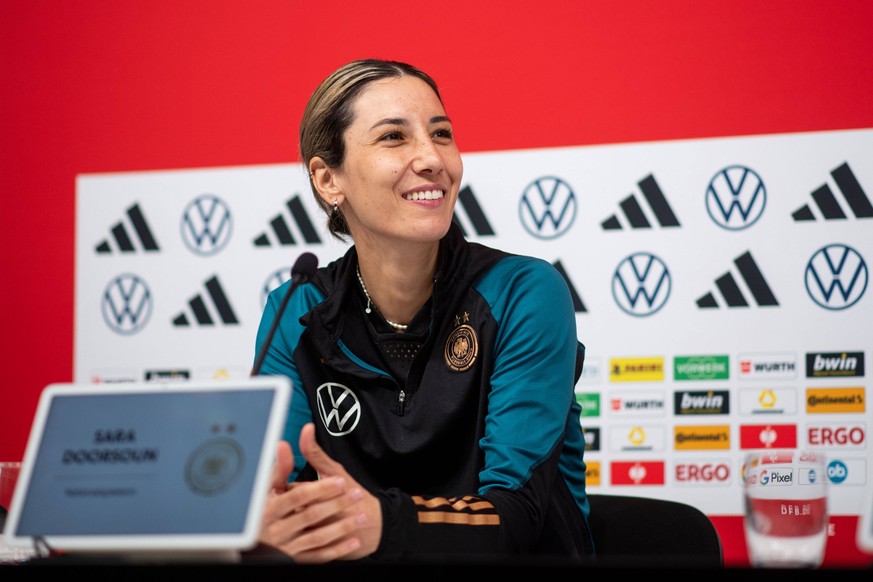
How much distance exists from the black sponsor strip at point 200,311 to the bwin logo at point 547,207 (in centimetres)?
92

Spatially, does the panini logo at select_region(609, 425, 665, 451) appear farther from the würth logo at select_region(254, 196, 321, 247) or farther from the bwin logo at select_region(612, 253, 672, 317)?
the würth logo at select_region(254, 196, 321, 247)

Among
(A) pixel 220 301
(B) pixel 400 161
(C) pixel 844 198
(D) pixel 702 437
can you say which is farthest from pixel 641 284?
(A) pixel 220 301

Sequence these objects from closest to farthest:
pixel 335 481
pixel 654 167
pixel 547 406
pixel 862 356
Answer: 1. pixel 335 481
2. pixel 547 406
3. pixel 862 356
4. pixel 654 167

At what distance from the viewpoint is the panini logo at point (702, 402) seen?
2.28 meters

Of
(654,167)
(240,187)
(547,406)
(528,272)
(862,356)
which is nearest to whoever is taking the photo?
(547,406)

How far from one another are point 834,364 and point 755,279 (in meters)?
0.27

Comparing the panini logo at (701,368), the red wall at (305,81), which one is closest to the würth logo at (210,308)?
the red wall at (305,81)

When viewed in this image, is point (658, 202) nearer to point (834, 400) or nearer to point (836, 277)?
point (836, 277)

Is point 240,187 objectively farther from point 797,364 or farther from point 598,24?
point 797,364

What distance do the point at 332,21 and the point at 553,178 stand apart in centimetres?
78

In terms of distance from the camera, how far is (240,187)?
2625 millimetres

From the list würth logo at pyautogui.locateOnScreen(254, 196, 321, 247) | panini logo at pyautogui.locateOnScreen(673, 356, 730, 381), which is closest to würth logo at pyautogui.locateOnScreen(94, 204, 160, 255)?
würth logo at pyautogui.locateOnScreen(254, 196, 321, 247)

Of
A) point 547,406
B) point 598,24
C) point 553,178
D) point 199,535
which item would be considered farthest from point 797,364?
point 199,535

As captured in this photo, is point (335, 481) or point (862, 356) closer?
point (335, 481)
